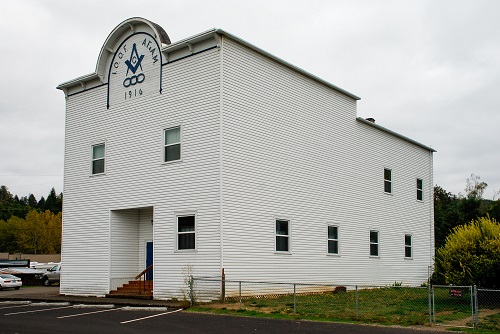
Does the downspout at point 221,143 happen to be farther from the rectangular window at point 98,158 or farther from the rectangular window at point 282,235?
the rectangular window at point 98,158

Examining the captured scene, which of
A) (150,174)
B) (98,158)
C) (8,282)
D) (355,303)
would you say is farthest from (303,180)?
(8,282)

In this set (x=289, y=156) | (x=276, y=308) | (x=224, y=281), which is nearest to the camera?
(x=276, y=308)

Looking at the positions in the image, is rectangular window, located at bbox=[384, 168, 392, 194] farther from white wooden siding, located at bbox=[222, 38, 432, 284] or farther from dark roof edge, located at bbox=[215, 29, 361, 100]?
dark roof edge, located at bbox=[215, 29, 361, 100]

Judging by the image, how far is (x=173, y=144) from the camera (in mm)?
24906

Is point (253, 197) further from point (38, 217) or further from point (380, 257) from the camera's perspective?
point (38, 217)

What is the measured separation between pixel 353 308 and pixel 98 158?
1432cm

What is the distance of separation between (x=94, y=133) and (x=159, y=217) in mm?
6443

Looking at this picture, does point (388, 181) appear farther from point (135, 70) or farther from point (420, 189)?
point (135, 70)

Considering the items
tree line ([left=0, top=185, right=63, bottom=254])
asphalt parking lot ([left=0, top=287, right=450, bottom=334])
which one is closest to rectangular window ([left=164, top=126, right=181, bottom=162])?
asphalt parking lot ([left=0, top=287, right=450, bottom=334])

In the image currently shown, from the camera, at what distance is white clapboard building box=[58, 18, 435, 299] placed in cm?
2344

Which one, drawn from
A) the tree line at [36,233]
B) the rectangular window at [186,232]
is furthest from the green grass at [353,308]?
the tree line at [36,233]

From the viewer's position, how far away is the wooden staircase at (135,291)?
81.8 feet

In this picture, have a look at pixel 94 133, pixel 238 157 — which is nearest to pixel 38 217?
pixel 94 133

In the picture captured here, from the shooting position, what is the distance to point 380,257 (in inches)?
1292
